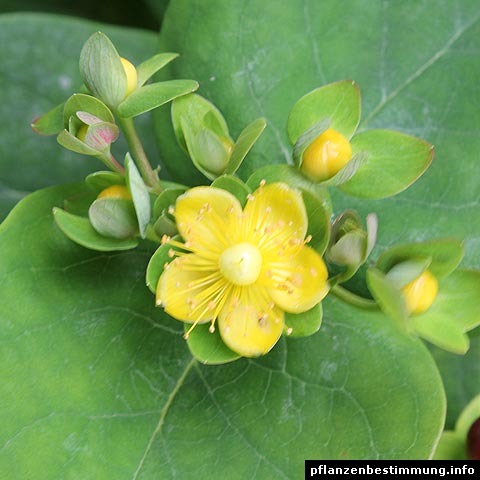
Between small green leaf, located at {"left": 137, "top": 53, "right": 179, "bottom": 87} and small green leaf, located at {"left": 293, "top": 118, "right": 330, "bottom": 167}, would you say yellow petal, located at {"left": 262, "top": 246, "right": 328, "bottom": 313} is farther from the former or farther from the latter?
small green leaf, located at {"left": 137, "top": 53, "right": 179, "bottom": 87}

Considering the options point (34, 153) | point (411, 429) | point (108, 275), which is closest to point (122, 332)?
point (108, 275)

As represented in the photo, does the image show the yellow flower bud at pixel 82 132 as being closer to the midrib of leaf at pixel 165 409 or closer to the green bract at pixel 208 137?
the green bract at pixel 208 137

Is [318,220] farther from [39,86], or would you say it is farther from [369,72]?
[39,86]

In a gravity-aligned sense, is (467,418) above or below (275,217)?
below

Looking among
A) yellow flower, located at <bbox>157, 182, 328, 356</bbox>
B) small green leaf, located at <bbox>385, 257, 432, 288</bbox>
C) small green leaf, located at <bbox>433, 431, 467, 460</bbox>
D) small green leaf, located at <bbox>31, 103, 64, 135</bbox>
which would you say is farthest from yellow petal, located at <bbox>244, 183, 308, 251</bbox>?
small green leaf, located at <bbox>433, 431, 467, 460</bbox>

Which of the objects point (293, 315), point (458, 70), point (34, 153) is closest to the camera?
point (293, 315)

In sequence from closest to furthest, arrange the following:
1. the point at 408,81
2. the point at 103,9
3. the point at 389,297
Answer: the point at 389,297 → the point at 408,81 → the point at 103,9

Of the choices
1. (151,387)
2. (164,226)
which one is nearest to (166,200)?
(164,226)

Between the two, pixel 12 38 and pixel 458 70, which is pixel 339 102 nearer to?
pixel 458 70
